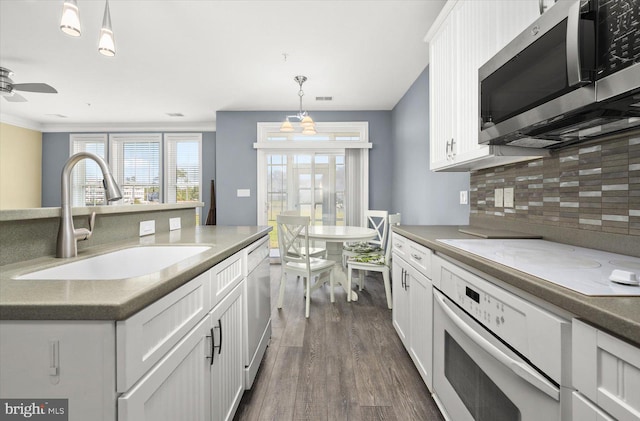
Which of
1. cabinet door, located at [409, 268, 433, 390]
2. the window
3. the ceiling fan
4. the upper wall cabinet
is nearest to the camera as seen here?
the upper wall cabinet

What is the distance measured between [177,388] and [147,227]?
1168mm

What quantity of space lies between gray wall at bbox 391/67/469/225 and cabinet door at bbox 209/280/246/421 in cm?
197

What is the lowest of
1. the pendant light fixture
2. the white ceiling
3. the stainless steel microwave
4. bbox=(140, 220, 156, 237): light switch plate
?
bbox=(140, 220, 156, 237): light switch plate

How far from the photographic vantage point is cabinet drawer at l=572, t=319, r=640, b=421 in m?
0.51

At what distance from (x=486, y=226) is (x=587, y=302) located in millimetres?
1556

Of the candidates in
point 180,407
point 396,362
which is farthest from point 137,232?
point 396,362

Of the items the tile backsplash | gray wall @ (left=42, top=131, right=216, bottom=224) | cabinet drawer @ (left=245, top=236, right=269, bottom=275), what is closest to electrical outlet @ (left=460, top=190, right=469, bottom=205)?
the tile backsplash

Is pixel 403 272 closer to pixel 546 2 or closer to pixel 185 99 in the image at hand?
pixel 546 2

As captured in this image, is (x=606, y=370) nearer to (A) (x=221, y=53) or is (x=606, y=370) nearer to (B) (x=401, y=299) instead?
(B) (x=401, y=299)

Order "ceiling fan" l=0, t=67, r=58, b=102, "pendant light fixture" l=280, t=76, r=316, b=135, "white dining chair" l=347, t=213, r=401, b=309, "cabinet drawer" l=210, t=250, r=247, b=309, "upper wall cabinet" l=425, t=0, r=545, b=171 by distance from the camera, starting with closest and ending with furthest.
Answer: "cabinet drawer" l=210, t=250, r=247, b=309, "upper wall cabinet" l=425, t=0, r=545, b=171, "white dining chair" l=347, t=213, r=401, b=309, "ceiling fan" l=0, t=67, r=58, b=102, "pendant light fixture" l=280, t=76, r=316, b=135

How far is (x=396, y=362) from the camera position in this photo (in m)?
1.98

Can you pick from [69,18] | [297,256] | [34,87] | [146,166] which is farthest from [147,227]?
[146,166]

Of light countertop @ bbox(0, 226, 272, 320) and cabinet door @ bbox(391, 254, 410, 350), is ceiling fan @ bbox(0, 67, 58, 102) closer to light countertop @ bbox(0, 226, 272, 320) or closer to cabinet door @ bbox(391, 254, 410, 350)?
light countertop @ bbox(0, 226, 272, 320)

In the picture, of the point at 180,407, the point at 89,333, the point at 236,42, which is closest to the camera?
the point at 89,333
